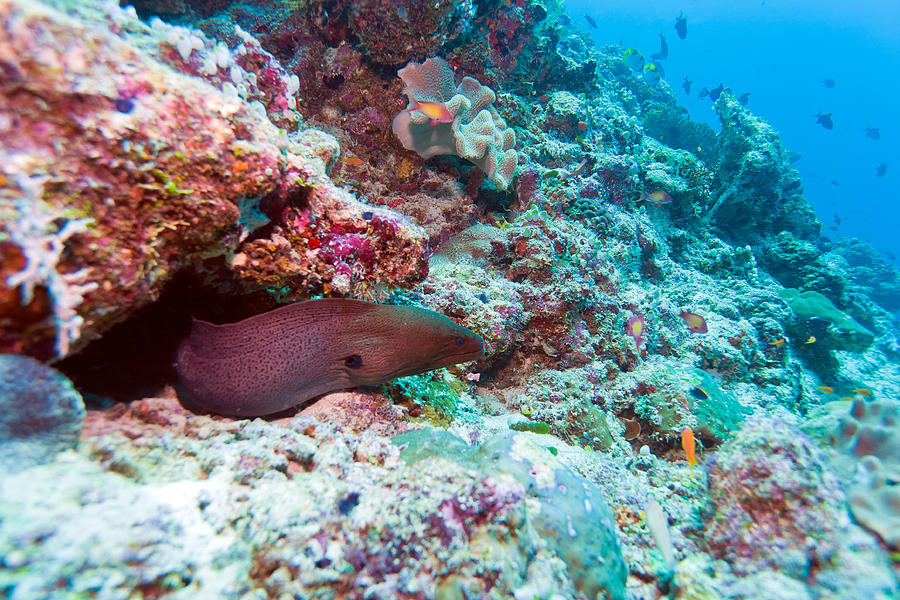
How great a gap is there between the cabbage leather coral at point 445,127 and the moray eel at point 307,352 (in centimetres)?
358

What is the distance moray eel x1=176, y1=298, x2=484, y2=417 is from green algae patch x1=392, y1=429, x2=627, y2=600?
1.84ft

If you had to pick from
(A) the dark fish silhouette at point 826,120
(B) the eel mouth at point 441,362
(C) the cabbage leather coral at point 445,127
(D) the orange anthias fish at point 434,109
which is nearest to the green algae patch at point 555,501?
(B) the eel mouth at point 441,362

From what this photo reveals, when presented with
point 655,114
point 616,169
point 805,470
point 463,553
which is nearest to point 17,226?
point 463,553

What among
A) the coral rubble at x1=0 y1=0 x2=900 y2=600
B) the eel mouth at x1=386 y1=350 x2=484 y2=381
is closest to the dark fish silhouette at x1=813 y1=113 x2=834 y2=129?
the coral rubble at x1=0 y1=0 x2=900 y2=600

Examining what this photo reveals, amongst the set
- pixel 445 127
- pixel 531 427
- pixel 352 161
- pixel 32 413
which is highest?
pixel 445 127

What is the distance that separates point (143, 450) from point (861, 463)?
3331 mm

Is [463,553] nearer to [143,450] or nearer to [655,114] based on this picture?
[143,450]

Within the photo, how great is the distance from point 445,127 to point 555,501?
193 inches

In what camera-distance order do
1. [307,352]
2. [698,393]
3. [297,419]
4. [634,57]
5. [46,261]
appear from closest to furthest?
[46,261] → [297,419] → [307,352] → [698,393] → [634,57]

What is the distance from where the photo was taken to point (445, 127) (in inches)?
208

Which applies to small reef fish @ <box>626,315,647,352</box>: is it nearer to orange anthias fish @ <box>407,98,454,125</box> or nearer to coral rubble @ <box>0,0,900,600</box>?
coral rubble @ <box>0,0,900,600</box>

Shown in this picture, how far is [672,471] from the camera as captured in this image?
11.2 ft

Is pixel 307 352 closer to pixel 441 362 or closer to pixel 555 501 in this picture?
pixel 441 362

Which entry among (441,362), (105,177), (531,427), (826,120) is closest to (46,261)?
(105,177)
